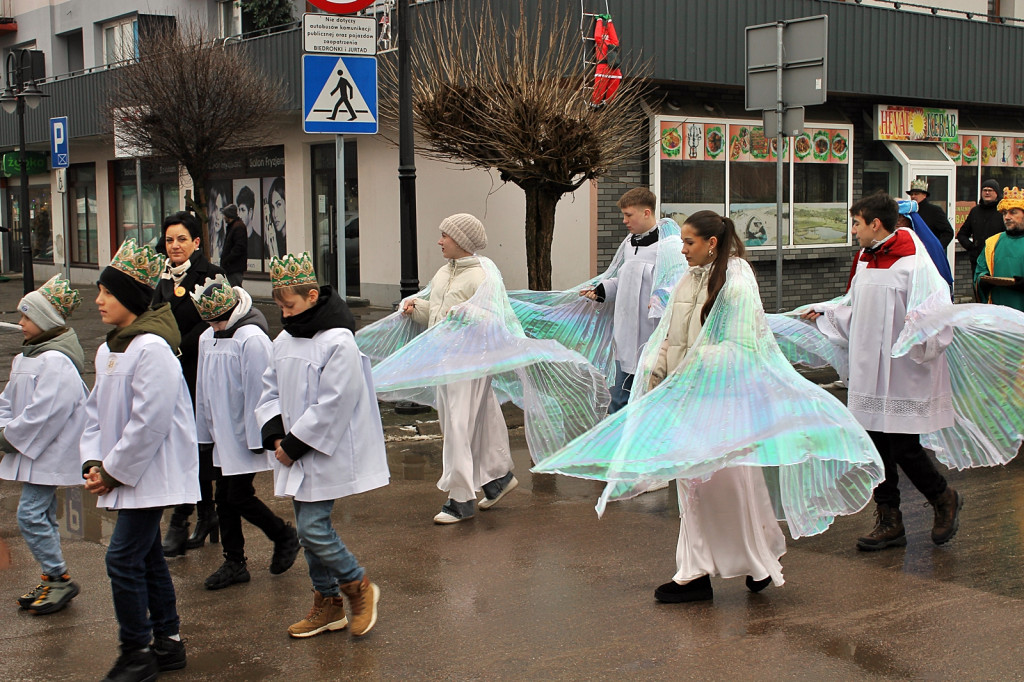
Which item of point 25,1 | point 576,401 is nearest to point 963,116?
point 576,401

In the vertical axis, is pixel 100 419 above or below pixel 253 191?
below

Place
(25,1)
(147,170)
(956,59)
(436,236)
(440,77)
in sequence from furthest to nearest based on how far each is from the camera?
1. (25,1)
2. (147,170)
3. (956,59)
4. (436,236)
5. (440,77)

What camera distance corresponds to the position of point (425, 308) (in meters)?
Answer: 7.22

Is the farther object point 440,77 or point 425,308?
point 440,77

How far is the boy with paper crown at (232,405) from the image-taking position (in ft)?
17.5

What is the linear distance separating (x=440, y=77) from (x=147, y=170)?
49.0ft

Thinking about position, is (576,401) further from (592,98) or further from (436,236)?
(436,236)

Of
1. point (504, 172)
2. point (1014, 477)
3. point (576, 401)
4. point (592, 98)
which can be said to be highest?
point (592, 98)

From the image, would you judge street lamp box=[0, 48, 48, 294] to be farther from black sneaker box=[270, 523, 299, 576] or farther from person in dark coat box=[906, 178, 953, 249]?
black sneaker box=[270, 523, 299, 576]

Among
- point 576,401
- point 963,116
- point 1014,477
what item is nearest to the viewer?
point 576,401

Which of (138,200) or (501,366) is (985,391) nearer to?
(501,366)

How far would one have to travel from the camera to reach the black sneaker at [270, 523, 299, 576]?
5547 mm

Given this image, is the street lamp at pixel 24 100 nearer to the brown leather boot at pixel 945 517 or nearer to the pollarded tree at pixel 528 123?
the pollarded tree at pixel 528 123

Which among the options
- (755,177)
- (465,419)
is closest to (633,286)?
(465,419)
